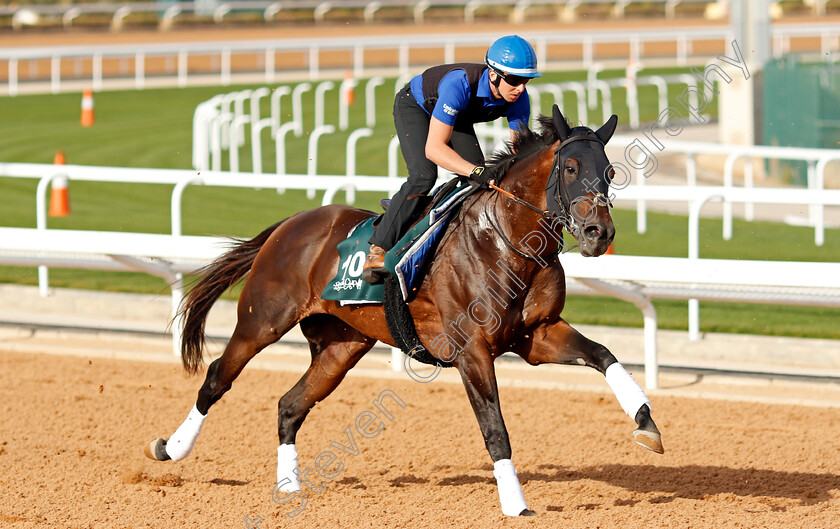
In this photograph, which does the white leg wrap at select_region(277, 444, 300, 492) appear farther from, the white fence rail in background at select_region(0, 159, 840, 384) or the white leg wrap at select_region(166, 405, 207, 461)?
the white fence rail in background at select_region(0, 159, 840, 384)

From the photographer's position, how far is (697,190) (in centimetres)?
641

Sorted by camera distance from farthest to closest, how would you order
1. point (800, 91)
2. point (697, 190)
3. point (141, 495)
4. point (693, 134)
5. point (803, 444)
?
point (693, 134)
point (800, 91)
point (697, 190)
point (803, 444)
point (141, 495)

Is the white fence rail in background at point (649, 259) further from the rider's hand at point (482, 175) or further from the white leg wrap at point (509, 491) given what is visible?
the white leg wrap at point (509, 491)

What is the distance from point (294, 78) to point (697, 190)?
54.9ft

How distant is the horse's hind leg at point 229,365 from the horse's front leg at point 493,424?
1011 mm

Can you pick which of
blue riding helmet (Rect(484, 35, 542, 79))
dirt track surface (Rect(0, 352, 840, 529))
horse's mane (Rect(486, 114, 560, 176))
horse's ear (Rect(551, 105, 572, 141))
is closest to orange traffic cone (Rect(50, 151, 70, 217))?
dirt track surface (Rect(0, 352, 840, 529))

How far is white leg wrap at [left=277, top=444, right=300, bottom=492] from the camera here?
15.4 ft

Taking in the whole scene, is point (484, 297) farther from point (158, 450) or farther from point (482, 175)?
point (158, 450)

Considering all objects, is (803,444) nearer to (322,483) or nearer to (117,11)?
(322,483)

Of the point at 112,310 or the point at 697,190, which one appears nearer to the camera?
the point at 697,190

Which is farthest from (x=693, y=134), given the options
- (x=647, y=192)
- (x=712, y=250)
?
(x=647, y=192)

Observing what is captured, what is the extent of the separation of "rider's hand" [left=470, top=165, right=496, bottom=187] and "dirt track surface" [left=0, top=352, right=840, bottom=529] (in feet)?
3.90

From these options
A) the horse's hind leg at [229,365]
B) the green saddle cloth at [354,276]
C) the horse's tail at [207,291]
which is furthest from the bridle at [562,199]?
the horse's tail at [207,291]

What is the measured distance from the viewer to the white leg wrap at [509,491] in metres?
4.01
